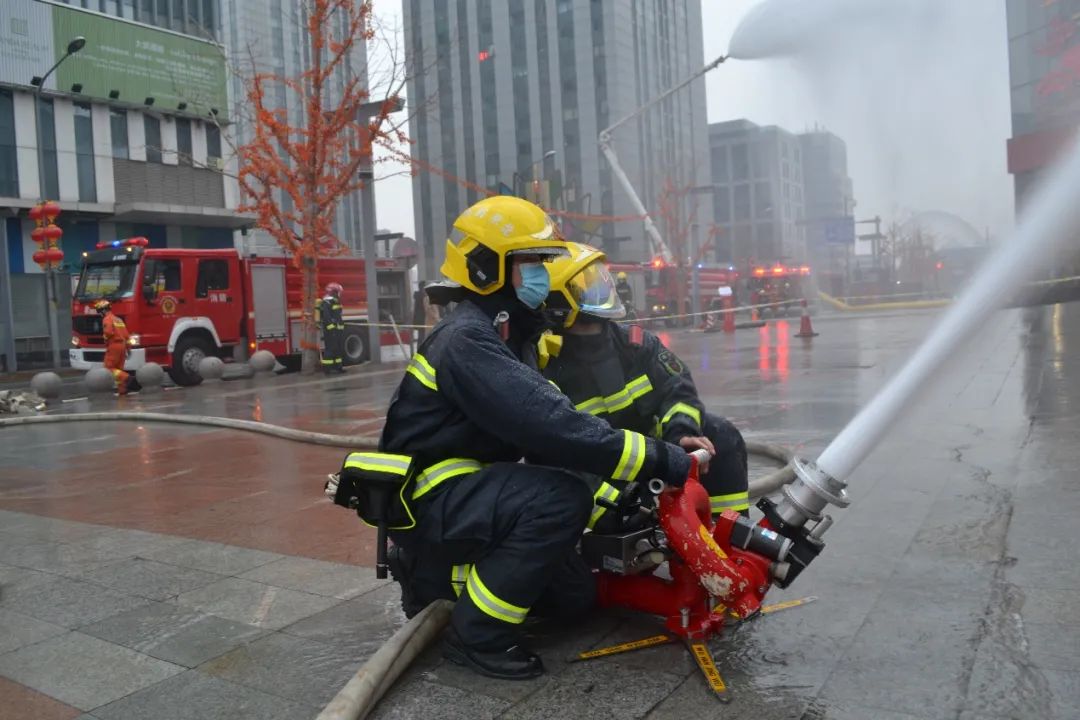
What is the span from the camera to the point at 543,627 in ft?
11.3

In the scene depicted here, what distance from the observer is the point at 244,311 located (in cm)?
1830

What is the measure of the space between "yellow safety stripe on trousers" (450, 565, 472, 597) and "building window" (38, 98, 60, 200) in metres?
29.1

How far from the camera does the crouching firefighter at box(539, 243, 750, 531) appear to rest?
3.75 metres

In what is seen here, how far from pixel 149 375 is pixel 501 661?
1405 centimetres

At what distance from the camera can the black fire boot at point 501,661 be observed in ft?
9.85

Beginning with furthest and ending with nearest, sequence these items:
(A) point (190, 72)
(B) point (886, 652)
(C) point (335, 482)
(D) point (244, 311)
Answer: (A) point (190, 72), (D) point (244, 311), (C) point (335, 482), (B) point (886, 652)

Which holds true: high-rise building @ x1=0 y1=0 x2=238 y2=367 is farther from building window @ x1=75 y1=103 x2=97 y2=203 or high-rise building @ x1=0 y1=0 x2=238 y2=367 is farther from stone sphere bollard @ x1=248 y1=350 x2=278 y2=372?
stone sphere bollard @ x1=248 y1=350 x2=278 y2=372

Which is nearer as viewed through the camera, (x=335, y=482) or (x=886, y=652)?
(x=886, y=652)

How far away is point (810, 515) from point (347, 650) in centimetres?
170

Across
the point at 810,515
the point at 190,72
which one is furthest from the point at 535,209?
the point at 190,72

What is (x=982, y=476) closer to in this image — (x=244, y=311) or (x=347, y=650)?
(x=347, y=650)

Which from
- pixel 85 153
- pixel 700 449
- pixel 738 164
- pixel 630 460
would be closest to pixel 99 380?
pixel 700 449

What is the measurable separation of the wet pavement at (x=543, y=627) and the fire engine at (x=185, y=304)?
31.6 ft

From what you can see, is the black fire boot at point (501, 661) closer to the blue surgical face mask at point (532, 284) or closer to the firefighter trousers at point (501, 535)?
the firefighter trousers at point (501, 535)
